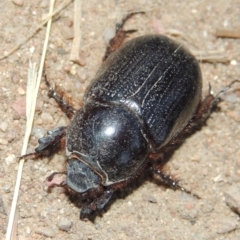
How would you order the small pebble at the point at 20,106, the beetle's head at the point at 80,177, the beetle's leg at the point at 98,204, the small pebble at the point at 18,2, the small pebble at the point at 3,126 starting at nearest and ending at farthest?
1. the beetle's head at the point at 80,177
2. the beetle's leg at the point at 98,204
3. the small pebble at the point at 3,126
4. the small pebble at the point at 20,106
5. the small pebble at the point at 18,2

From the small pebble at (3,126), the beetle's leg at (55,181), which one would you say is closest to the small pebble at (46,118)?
the small pebble at (3,126)

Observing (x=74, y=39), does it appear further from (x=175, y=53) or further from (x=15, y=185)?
(x=15, y=185)

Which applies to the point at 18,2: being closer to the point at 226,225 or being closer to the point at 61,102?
the point at 61,102

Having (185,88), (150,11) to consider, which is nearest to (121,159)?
(185,88)

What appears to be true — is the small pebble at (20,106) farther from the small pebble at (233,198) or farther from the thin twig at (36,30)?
the small pebble at (233,198)

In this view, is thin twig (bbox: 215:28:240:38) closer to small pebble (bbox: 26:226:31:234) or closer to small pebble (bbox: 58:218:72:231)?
small pebble (bbox: 58:218:72:231)
